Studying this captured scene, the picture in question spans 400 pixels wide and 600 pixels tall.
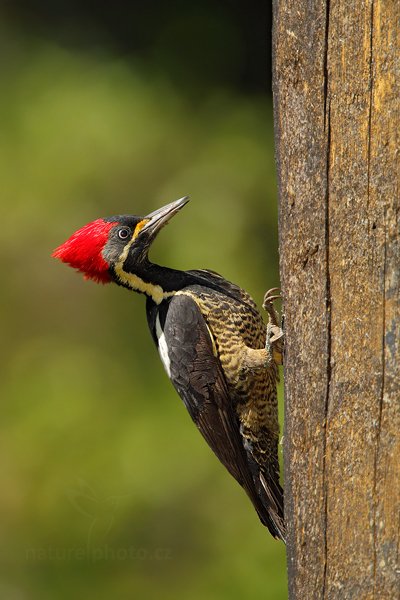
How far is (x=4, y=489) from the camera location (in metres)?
6.66

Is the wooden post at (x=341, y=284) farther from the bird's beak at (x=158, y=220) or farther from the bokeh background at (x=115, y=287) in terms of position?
the bokeh background at (x=115, y=287)

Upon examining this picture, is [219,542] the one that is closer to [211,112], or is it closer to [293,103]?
[211,112]

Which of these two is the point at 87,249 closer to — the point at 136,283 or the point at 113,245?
the point at 113,245

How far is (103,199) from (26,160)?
0.64m

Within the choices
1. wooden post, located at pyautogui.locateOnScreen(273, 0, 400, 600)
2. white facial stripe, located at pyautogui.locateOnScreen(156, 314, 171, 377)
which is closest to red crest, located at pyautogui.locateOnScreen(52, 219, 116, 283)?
white facial stripe, located at pyautogui.locateOnScreen(156, 314, 171, 377)

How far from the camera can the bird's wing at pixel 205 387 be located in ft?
13.9

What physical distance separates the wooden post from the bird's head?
1.46 meters

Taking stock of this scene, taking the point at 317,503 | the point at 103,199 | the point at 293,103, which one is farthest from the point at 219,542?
the point at 293,103

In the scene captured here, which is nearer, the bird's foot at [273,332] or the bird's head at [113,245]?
the bird's foot at [273,332]

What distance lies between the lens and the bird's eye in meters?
4.48

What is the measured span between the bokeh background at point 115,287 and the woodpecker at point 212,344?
6.44ft

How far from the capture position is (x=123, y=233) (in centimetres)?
449

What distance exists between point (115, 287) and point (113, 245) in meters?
2.61

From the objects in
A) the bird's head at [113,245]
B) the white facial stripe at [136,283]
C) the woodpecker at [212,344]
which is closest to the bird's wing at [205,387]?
the woodpecker at [212,344]
